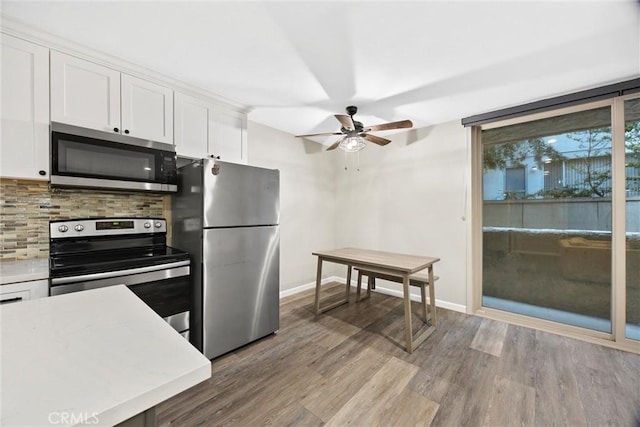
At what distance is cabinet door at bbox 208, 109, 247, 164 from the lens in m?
2.61

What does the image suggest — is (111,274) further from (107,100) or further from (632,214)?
(632,214)

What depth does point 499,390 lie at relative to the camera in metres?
1.82

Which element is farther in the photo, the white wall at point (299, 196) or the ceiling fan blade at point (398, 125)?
the white wall at point (299, 196)

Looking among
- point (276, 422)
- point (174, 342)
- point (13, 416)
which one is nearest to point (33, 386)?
point (13, 416)

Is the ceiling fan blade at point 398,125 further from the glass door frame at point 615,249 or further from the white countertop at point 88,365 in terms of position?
the white countertop at point 88,365

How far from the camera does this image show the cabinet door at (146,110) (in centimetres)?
205

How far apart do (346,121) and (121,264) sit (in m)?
2.11

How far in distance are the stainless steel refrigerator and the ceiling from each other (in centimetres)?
83

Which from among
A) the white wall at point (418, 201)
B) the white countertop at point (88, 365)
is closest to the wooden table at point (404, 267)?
→ the white wall at point (418, 201)

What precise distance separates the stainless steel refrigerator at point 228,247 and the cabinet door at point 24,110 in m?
0.89

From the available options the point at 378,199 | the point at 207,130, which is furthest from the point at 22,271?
the point at 378,199

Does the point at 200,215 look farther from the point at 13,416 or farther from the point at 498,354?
the point at 498,354

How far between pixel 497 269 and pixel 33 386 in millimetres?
3782

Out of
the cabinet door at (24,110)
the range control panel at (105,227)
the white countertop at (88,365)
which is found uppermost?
the cabinet door at (24,110)
